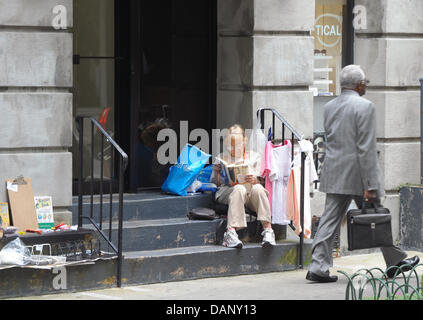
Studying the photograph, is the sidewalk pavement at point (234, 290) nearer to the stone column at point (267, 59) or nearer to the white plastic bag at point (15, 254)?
the white plastic bag at point (15, 254)

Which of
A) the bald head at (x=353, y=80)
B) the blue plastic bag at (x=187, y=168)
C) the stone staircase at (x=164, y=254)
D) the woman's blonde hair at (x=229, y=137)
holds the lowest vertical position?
the stone staircase at (x=164, y=254)

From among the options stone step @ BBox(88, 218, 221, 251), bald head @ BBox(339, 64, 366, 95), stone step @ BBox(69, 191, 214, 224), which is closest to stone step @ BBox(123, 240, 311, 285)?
stone step @ BBox(88, 218, 221, 251)

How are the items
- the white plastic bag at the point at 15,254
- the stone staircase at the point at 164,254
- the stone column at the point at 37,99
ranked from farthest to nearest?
the stone column at the point at 37,99, the stone staircase at the point at 164,254, the white plastic bag at the point at 15,254

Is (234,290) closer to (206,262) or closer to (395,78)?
(206,262)

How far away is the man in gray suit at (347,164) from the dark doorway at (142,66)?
251 centimetres

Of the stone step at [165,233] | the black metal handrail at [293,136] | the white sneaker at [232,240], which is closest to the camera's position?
the stone step at [165,233]

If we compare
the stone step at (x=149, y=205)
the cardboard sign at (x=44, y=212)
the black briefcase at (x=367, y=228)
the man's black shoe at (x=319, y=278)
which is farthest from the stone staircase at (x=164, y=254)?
the black briefcase at (x=367, y=228)

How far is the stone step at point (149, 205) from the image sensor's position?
10059mm

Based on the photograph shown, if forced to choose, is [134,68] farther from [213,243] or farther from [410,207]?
[410,207]

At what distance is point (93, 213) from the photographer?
32.8 ft
